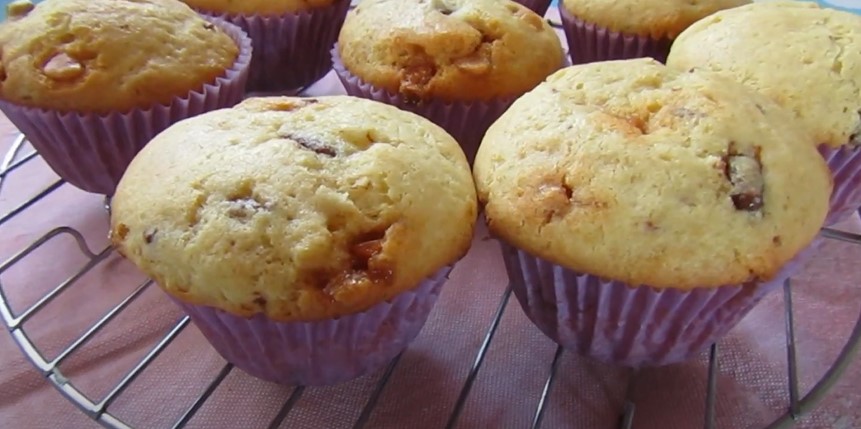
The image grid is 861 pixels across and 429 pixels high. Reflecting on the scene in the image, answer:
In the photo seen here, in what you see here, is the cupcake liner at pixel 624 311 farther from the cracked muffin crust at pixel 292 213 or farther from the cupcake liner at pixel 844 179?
the cupcake liner at pixel 844 179

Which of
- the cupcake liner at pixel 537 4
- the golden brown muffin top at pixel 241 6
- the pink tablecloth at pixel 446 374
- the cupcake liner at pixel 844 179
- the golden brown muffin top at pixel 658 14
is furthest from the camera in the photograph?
the cupcake liner at pixel 537 4

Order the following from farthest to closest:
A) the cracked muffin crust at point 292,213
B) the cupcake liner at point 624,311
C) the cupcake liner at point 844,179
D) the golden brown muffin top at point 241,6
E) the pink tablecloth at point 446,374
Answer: the golden brown muffin top at point 241,6 → the cupcake liner at point 844,179 → the pink tablecloth at point 446,374 → the cupcake liner at point 624,311 → the cracked muffin crust at point 292,213

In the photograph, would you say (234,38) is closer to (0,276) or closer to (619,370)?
(0,276)

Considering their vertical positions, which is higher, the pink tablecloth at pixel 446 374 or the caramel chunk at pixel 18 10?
the caramel chunk at pixel 18 10

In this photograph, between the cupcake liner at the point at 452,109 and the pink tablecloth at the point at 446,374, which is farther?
the cupcake liner at the point at 452,109

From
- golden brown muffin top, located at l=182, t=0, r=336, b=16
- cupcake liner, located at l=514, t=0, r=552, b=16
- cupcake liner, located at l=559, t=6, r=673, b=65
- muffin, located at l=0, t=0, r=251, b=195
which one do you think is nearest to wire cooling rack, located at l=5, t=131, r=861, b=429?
muffin, located at l=0, t=0, r=251, b=195

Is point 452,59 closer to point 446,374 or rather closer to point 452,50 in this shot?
point 452,50


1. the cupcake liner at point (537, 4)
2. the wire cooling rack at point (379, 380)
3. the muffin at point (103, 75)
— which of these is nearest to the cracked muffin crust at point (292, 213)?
the wire cooling rack at point (379, 380)
